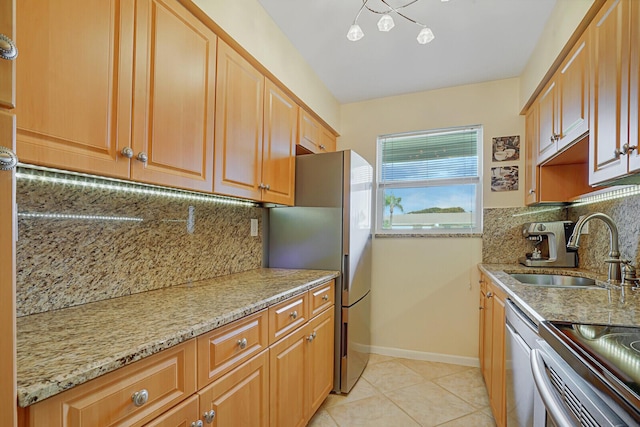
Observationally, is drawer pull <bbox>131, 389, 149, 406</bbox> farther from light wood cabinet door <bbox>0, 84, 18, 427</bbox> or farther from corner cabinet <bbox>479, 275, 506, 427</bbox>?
corner cabinet <bbox>479, 275, 506, 427</bbox>

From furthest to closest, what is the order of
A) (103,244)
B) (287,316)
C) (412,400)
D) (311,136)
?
(311,136)
(412,400)
(287,316)
(103,244)

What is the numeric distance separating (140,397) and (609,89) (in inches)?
79.5

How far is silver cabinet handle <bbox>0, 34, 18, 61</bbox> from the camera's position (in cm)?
51

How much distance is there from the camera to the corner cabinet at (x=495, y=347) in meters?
1.69

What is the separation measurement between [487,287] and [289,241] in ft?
4.78

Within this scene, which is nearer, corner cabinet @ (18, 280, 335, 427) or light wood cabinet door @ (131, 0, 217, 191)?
corner cabinet @ (18, 280, 335, 427)

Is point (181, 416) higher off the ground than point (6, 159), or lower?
lower

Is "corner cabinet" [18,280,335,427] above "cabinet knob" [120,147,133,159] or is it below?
below

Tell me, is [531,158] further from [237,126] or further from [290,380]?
[290,380]

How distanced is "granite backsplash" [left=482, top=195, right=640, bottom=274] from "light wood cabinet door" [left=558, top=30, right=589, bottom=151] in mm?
497

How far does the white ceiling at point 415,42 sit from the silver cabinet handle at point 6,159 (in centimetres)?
177

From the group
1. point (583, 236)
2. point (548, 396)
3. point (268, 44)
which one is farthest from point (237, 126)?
point (583, 236)

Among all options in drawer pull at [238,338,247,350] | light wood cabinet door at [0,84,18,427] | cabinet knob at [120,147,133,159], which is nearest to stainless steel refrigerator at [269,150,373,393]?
drawer pull at [238,338,247,350]

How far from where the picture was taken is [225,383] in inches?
43.8
